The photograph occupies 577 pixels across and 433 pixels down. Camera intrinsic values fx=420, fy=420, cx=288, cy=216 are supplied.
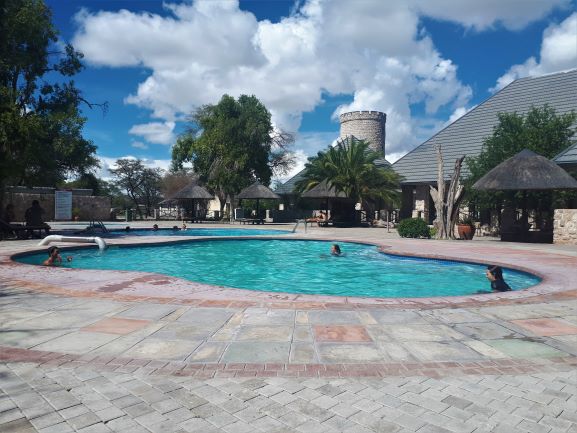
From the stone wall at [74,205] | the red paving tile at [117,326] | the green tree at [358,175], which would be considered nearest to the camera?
the red paving tile at [117,326]

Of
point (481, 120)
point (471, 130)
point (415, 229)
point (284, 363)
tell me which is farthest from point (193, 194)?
point (284, 363)

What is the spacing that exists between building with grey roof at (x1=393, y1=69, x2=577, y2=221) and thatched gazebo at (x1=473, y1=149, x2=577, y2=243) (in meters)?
7.60

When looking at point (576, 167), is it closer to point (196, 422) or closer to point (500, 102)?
point (500, 102)

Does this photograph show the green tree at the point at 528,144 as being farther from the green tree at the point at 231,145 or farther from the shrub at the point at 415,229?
the green tree at the point at 231,145

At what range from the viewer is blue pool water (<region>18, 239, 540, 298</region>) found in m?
10.6

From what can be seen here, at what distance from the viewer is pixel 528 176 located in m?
16.4

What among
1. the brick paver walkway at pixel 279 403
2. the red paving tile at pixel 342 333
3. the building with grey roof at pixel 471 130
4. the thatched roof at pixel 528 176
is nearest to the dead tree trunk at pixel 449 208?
the thatched roof at pixel 528 176

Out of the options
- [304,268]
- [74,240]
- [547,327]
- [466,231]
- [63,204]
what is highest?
[63,204]

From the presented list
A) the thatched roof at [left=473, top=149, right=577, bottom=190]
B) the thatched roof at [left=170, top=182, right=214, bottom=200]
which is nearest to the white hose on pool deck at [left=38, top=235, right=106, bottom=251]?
the thatched roof at [left=473, top=149, right=577, bottom=190]

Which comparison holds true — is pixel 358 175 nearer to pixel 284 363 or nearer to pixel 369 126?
pixel 284 363

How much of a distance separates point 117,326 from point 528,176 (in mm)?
16533

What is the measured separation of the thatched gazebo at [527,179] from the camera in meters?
16.1

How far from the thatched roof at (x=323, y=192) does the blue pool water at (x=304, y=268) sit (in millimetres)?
11075

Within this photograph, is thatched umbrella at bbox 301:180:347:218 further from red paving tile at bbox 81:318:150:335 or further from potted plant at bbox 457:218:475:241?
red paving tile at bbox 81:318:150:335
